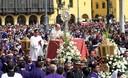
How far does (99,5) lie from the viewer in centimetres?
9906

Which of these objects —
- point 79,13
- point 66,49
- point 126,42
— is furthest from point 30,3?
point 66,49

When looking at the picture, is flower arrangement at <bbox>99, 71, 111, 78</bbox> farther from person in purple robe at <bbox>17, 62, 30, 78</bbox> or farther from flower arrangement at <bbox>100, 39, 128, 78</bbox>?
person in purple robe at <bbox>17, 62, 30, 78</bbox>

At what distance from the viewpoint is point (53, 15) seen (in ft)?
287

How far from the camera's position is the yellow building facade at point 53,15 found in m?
85.3

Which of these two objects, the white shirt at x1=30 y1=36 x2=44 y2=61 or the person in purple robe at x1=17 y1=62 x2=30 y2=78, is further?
the white shirt at x1=30 y1=36 x2=44 y2=61

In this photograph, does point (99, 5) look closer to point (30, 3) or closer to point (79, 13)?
point (79, 13)

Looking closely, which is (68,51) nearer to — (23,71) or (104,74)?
(104,74)

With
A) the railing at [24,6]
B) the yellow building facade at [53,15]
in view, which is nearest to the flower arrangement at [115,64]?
the yellow building facade at [53,15]

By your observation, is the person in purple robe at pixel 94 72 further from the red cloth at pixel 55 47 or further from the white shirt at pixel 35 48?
the white shirt at pixel 35 48

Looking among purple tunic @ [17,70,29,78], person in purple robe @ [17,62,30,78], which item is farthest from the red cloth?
purple tunic @ [17,70,29,78]

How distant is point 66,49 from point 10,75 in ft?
17.3

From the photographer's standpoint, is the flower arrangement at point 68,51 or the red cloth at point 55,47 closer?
the flower arrangement at point 68,51

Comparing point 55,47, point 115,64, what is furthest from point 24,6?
point 115,64

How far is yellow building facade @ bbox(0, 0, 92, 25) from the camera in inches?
3359
